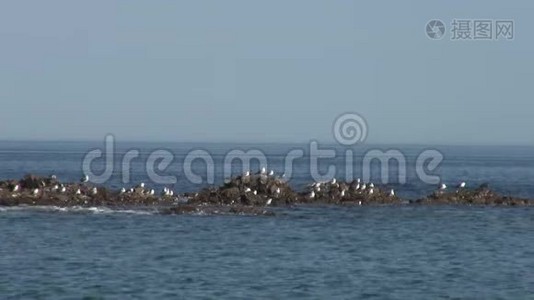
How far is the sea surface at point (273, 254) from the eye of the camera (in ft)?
101

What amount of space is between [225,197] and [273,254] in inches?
630

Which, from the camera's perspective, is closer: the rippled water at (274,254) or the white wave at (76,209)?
the rippled water at (274,254)

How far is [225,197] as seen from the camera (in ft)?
177

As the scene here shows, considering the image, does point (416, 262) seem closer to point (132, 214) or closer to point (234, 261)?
point (234, 261)

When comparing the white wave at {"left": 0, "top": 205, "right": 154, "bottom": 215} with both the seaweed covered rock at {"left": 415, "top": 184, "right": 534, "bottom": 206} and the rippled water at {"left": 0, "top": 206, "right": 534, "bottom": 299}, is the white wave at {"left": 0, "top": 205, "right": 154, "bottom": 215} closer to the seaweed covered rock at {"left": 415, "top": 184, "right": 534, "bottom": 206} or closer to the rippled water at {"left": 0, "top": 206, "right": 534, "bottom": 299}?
the rippled water at {"left": 0, "top": 206, "right": 534, "bottom": 299}

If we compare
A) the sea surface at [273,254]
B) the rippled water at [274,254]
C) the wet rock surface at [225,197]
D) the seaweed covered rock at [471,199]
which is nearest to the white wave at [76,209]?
the sea surface at [273,254]

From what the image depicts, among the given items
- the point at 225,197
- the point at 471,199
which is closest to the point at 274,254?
the point at 225,197

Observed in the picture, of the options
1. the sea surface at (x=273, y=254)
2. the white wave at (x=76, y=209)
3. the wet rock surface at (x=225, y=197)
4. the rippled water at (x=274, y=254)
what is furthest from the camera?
the wet rock surface at (x=225, y=197)

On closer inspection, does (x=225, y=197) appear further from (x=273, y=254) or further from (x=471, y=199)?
(x=273, y=254)

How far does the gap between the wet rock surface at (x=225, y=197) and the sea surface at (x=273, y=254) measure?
5.73 ft

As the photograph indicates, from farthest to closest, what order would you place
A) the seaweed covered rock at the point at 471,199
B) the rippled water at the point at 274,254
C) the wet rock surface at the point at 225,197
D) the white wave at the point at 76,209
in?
1. the seaweed covered rock at the point at 471,199
2. the wet rock surface at the point at 225,197
3. the white wave at the point at 76,209
4. the rippled water at the point at 274,254

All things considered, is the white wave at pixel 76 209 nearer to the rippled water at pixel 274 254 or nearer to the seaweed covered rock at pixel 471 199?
the rippled water at pixel 274 254

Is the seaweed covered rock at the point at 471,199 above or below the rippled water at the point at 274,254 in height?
above

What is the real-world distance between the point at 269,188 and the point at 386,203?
20.0 feet
